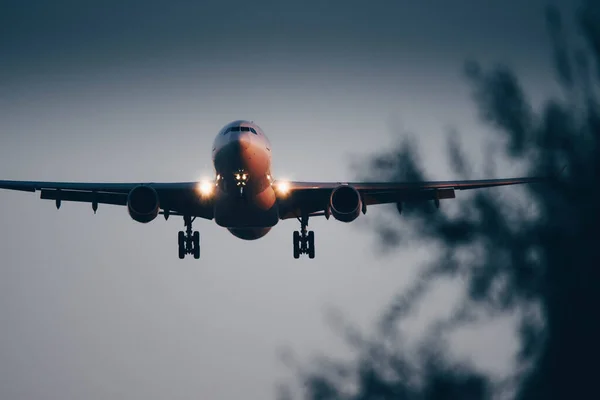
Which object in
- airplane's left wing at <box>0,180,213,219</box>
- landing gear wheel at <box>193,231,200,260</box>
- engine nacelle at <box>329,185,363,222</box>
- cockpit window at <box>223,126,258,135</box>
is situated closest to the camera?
cockpit window at <box>223,126,258,135</box>

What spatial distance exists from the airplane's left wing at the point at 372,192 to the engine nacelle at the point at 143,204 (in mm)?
6259

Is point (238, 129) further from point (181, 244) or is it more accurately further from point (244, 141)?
point (181, 244)

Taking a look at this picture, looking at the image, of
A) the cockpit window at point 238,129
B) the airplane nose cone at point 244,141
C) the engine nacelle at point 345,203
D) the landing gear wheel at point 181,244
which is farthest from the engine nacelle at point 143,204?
the engine nacelle at point 345,203

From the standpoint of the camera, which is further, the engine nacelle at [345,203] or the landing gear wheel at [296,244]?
the landing gear wheel at [296,244]

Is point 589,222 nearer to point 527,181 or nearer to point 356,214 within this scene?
point 527,181

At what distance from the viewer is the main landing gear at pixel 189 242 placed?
191ft

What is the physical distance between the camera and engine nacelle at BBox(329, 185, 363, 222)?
172 ft

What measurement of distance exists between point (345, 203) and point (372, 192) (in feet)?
15.5

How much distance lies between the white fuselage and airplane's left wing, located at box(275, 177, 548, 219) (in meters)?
2.11

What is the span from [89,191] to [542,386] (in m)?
25.9

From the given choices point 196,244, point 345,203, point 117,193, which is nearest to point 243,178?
point 345,203

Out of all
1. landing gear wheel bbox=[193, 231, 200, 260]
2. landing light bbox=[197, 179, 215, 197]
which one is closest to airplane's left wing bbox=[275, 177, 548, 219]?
landing light bbox=[197, 179, 215, 197]

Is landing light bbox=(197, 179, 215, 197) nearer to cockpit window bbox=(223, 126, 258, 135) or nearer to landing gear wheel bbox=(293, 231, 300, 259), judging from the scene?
cockpit window bbox=(223, 126, 258, 135)

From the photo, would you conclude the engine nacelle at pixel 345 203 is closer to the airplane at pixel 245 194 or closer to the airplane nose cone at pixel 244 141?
the airplane at pixel 245 194
